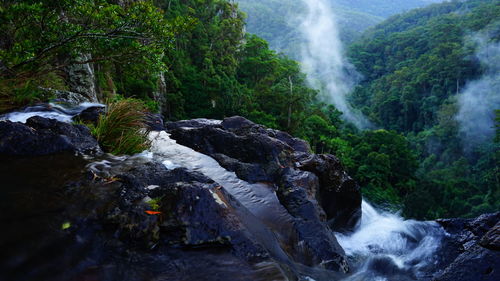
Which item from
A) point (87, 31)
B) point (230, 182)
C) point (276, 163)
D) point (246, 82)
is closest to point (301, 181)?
point (276, 163)

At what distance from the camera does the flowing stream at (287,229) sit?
4480mm

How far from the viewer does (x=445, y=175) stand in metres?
39.4

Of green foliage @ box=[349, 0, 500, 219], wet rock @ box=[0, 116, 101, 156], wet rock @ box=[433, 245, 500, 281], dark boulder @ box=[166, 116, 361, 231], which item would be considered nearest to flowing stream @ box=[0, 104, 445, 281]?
dark boulder @ box=[166, 116, 361, 231]

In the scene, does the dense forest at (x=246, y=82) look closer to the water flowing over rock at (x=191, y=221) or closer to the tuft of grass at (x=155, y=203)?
the water flowing over rock at (x=191, y=221)

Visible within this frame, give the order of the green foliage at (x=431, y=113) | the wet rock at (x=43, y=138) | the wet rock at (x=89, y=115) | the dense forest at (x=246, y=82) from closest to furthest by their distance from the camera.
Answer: the wet rock at (x=43, y=138) → the dense forest at (x=246, y=82) → the wet rock at (x=89, y=115) → the green foliage at (x=431, y=113)

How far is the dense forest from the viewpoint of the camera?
5.75 meters

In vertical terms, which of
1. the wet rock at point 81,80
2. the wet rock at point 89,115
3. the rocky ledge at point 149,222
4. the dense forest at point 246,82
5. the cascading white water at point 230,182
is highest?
the dense forest at point 246,82

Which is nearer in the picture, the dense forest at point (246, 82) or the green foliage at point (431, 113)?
the dense forest at point (246, 82)

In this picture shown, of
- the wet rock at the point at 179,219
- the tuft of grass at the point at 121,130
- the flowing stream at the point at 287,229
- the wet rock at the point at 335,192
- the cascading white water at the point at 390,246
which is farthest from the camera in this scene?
the wet rock at the point at 335,192

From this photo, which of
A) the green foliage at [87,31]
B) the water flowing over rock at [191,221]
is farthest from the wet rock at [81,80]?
the green foliage at [87,31]

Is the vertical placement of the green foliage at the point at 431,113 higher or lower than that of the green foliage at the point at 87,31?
higher

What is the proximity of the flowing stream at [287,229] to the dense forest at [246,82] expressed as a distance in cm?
184

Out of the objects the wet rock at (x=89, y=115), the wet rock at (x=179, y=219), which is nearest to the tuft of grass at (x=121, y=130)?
the wet rock at (x=89, y=115)

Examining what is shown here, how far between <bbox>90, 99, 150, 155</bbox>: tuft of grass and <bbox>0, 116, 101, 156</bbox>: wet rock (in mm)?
403
